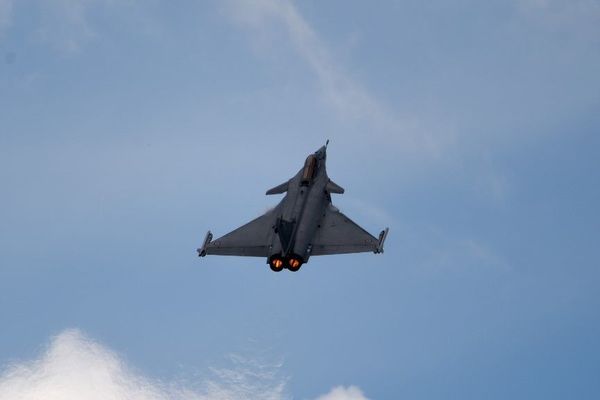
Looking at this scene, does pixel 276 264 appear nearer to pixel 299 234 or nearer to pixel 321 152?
pixel 299 234

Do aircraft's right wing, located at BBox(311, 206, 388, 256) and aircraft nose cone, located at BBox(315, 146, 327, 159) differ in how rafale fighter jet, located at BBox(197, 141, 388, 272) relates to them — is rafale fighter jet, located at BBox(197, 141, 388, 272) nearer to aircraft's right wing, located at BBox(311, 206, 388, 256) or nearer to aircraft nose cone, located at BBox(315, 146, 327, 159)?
aircraft's right wing, located at BBox(311, 206, 388, 256)

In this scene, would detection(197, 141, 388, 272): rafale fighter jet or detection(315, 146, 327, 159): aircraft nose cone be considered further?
detection(315, 146, 327, 159): aircraft nose cone

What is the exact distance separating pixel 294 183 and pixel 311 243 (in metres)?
8.32

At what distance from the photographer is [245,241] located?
273 feet

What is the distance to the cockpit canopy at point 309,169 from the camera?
85625 millimetres

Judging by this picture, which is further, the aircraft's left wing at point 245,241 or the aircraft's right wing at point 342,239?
the aircraft's left wing at point 245,241

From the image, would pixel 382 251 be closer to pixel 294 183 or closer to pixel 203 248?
pixel 294 183

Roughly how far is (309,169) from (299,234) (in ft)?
31.3

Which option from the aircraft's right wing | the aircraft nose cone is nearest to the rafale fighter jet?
the aircraft's right wing

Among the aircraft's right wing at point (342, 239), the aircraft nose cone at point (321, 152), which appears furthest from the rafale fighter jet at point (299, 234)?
the aircraft nose cone at point (321, 152)

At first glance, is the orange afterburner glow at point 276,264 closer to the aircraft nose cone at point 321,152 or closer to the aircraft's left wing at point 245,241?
the aircraft's left wing at point 245,241

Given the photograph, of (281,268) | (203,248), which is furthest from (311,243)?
(203,248)

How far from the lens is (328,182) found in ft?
287

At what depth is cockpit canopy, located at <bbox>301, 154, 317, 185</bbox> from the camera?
85.6 m
